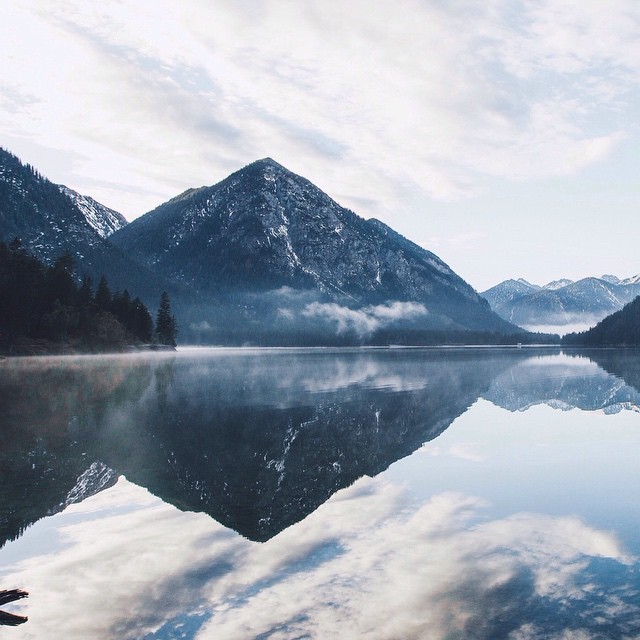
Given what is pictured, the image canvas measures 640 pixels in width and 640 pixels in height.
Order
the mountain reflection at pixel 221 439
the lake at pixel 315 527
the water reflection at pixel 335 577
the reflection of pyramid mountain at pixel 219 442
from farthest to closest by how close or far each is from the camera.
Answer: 1. the mountain reflection at pixel 221 439
2. the reflection of pyramid mountain at pixel 219 442
3. the lake at pixel 315 527
4. the water reflection at pixel 335 577

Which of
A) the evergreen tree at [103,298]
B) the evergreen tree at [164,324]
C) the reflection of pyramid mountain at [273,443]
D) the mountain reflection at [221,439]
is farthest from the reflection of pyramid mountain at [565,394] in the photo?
the evergreen tree at [164,324]

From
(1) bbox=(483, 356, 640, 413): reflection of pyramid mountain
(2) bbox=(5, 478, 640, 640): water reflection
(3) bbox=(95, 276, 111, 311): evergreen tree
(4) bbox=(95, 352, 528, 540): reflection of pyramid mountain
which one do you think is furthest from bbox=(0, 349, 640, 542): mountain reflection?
(3) bbox=(95, 276, 111, 311): evergreen tree

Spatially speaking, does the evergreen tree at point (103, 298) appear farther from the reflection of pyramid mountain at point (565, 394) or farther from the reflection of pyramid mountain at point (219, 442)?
the reflection of pyramid mountain at point (565, 394)

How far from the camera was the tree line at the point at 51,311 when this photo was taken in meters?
109

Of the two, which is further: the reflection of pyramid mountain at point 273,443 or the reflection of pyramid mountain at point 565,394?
the reflection of pyramid mountain at point 565,394

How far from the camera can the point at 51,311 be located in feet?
388

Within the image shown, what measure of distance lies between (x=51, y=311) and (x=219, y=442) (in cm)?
10445

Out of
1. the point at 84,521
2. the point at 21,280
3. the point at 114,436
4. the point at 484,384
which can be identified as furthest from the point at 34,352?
the point at 84,521

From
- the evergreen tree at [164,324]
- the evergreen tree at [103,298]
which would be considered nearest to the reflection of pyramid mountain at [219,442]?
the evergreen tree at [103,298]

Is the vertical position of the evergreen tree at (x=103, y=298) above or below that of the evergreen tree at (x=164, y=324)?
above

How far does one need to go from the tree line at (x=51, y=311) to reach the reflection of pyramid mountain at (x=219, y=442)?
66777 mm

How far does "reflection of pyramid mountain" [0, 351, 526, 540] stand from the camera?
59.3 feet

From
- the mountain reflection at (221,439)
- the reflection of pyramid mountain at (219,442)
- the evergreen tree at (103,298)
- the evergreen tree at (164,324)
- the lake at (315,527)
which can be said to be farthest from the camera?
the evergreen tree at (164,324)

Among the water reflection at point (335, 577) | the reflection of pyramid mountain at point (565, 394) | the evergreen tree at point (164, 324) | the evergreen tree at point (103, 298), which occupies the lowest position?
the reflection of pyramid mountain at point (565, 394)
